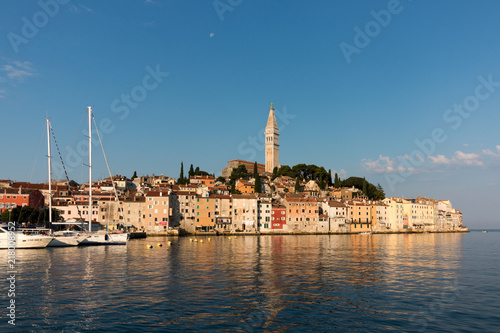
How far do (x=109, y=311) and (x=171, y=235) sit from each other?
65.3 metres

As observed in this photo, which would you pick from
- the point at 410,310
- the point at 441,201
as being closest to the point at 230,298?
the point at 410,310

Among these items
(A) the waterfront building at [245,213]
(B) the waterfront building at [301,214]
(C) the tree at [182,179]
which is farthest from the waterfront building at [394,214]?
(C) the tree at [182,179]

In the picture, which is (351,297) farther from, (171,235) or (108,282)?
(171,235)

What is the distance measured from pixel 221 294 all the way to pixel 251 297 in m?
1.64

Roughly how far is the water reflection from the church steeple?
14333 cm

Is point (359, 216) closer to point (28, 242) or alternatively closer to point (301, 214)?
point (301, 214)

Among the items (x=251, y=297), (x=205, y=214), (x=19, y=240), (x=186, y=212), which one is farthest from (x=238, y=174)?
(x=251, y=297)

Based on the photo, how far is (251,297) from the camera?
19.1 metres

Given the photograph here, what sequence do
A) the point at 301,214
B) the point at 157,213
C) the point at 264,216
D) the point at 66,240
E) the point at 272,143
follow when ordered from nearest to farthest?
1. the point at 66,240
2. the point at 157,213
3. the point at 264,216
4. the point at 301,214
5. the point at 272,143

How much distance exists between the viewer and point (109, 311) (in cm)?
1641

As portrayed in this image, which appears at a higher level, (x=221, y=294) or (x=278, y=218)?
(x=221, y=294)

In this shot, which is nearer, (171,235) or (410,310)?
(410,310)

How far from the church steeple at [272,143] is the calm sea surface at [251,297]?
144 metres

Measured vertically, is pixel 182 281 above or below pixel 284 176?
below
